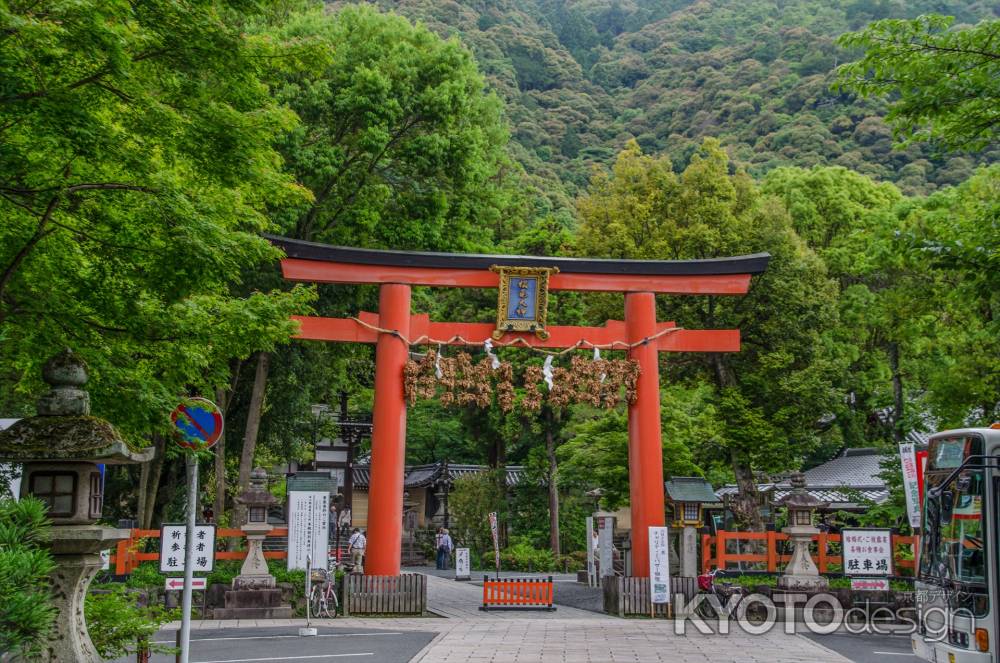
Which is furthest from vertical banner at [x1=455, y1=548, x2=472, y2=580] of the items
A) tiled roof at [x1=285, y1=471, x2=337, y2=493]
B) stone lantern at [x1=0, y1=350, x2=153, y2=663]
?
stone lantern at [x1=0, y1=350, x2=153, y2=663]

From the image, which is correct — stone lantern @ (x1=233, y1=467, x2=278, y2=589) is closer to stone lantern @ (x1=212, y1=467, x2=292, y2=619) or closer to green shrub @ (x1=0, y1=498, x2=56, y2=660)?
stone lantern @ (x1=212, y1=467, x2=292, y2=619)

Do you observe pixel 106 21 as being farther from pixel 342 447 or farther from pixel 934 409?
pixel 342 447

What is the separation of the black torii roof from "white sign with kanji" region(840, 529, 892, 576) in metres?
5.72

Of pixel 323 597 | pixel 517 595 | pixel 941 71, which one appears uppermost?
pixel 941 71

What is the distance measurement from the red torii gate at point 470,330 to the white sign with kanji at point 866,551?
3434 mm

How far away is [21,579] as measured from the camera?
530 centimetres

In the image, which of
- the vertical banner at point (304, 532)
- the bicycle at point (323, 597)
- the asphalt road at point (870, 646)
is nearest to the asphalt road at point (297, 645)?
the bicycle at point (323, 597)

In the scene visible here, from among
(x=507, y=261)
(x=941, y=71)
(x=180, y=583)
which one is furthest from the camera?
(x=507, y=261)

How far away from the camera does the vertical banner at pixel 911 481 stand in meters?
16.5

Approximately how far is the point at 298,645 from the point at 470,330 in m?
7.12

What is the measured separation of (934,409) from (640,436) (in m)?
7.82

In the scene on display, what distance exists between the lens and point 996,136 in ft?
33.5

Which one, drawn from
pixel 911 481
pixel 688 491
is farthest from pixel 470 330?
pixel 911 481

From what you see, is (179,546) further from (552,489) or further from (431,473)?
(431,473)
